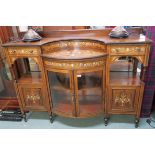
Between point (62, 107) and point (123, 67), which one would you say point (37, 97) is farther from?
point (123, 67)

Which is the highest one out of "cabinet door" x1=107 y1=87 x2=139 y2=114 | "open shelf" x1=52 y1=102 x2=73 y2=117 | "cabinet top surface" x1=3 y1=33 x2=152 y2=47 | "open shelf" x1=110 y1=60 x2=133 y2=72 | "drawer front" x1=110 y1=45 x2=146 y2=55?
"cabinet top surface" x1=3 y1=33 x2=152 y2=47

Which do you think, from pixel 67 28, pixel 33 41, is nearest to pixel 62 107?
pixel 33 41

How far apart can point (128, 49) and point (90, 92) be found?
71cm

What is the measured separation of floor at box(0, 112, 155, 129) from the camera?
6.90 ft

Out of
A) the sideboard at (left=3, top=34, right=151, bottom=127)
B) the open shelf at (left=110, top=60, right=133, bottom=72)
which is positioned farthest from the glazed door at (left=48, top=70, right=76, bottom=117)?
the open shelf at (left=110, top=60, right=133, bottom=72)

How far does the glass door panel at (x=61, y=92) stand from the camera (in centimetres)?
188

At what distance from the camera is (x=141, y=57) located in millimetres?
1653

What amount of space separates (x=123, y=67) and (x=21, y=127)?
1589 mm

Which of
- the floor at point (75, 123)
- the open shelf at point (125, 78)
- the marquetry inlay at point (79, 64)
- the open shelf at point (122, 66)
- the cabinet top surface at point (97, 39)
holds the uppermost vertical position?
the cabinet top surface at point (97, 39)

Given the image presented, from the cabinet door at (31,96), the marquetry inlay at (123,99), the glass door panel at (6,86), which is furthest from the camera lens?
the glass door panel at (6,86)

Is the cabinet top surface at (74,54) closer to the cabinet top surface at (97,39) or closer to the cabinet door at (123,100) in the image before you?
the cabinet top surface at (97,39)

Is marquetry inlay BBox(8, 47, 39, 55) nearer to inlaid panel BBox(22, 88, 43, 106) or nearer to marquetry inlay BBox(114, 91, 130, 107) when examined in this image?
inlaid panel BBox(22, 88, 43, 106)

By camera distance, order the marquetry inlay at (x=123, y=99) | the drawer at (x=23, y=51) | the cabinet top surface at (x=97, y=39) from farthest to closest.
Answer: the marquetry inlay at (x=123, y=99)
the drawer at (x=23, y=51)
the cabinet top surface at (x=97, y=39)

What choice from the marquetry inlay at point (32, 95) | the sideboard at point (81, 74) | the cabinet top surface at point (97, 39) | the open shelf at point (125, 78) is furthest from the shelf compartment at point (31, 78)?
the open shelf at point (125, 78)
